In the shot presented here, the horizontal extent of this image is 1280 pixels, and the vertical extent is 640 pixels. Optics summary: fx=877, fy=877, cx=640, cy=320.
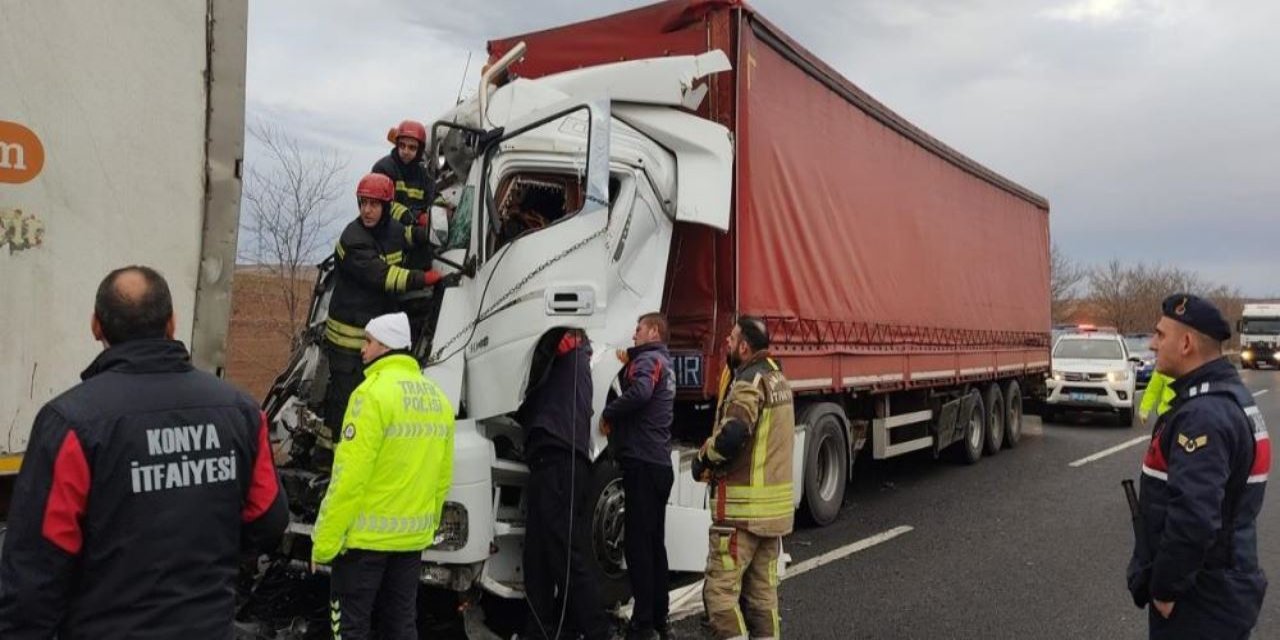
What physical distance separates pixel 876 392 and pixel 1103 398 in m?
9.72

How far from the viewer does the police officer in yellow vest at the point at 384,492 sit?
3236 millimetres

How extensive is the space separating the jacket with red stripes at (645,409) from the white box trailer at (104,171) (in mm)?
1948

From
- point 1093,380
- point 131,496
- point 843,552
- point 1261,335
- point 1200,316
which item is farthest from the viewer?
point 1261,335

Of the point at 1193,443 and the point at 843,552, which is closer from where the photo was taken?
the point at 1193,443

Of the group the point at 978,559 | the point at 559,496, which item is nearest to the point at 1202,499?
the point at 559,496

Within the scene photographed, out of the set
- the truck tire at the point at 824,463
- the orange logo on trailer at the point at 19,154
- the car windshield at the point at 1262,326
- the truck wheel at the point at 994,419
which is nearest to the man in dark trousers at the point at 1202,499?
the orange logo on trailer at the point at 19,154

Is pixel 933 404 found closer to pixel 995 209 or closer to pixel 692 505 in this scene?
pixel 995 209

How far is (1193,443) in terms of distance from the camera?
2.70m

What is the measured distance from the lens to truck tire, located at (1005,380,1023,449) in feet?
41.1

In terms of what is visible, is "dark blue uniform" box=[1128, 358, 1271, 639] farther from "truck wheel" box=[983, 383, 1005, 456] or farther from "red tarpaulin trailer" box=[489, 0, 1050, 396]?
"truck wheel" box=[983, 383, 1005, 456]

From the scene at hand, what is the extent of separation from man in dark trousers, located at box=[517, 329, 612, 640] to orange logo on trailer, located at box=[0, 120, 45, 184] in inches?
90.1

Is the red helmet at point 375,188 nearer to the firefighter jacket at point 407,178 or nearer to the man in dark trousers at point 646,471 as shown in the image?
the firefighter jacket at point 407,178

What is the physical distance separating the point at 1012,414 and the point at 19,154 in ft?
41.0

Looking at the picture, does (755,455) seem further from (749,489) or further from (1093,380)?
(1093,380)
